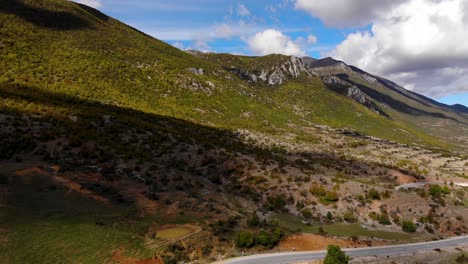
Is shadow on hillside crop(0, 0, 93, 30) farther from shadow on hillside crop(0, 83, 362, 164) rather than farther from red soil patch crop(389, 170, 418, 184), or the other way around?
red soil patch crop(389, 170, 418, 184)

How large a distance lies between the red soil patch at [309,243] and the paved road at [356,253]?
3.78ft

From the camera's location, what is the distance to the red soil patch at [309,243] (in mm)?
35625

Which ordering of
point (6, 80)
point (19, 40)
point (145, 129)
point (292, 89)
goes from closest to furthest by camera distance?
1. point (145, 129)
2. point (6, 80)
3. point (19, 40)
4. point (292, 89)

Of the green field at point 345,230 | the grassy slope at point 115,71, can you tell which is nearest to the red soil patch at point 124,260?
the green field at point 345,230

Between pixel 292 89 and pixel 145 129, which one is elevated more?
pixel 292 89

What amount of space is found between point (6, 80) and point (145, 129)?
33.2 metres

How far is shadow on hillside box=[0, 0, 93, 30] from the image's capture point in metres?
98.8

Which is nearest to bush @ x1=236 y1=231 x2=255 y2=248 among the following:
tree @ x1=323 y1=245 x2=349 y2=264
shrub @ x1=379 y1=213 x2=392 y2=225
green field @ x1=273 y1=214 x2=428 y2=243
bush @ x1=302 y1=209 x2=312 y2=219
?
tree @ x1=323 y1=245 x2=349 y2=264

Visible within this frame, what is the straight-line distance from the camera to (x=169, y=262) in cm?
3022

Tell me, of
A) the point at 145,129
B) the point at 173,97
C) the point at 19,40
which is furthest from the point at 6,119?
the point at 173,97

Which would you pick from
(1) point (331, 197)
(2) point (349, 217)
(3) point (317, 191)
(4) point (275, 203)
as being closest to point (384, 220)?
(2) point (349, 217)

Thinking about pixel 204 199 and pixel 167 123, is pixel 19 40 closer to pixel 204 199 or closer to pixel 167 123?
pixel 167 123

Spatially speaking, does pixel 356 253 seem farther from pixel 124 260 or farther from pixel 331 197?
pixel 124 260

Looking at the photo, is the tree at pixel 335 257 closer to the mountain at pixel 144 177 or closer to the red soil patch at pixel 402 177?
the mountain at pixel 144 177
